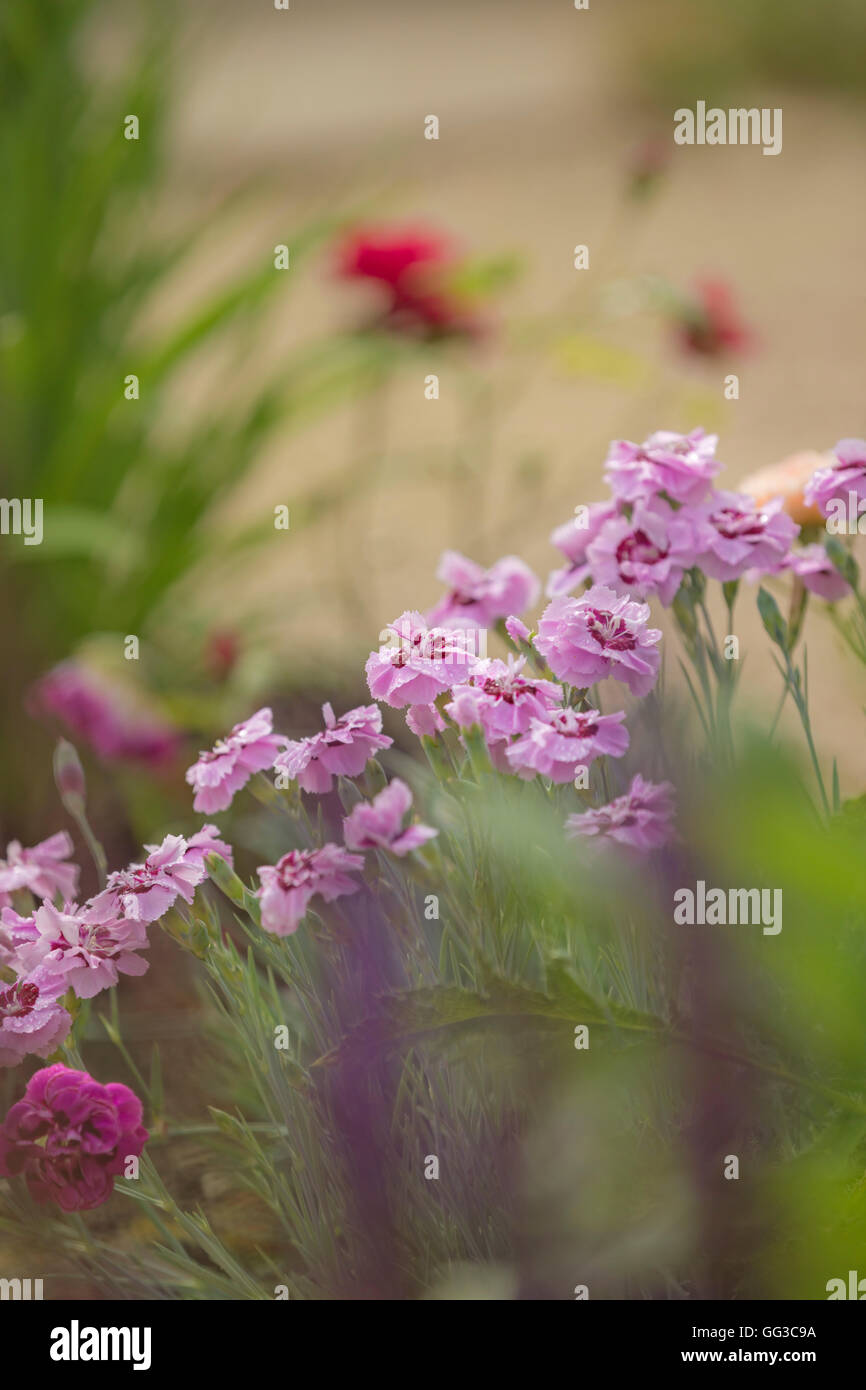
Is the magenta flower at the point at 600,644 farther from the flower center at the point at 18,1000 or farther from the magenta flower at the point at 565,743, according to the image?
the flower center at the point at 18,1000

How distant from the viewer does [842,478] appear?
564mm

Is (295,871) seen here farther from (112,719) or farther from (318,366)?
(318,366)

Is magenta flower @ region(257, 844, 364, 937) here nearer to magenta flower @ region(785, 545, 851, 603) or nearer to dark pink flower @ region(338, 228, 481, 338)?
magenta flower @ region(785, 545, 851, 603)

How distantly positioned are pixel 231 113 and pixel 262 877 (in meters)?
6.20

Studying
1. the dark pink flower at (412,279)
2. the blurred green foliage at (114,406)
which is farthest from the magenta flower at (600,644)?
the dark pink flower at (412,279)

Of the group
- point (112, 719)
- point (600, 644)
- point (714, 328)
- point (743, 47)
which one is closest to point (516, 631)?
point (600, 644)

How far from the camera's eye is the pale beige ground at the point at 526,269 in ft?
6.02

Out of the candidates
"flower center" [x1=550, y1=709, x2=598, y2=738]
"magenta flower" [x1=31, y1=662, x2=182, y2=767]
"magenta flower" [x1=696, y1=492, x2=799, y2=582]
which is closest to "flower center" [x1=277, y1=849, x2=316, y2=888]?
"flower center" [x1=550, y1=709, x2=598, y2=738]

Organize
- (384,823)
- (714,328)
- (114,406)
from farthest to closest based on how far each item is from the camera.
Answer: (714,328)
(114,406)
(384,823)

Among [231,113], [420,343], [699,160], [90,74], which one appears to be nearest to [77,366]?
[420,343]

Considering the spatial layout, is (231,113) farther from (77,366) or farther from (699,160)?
(77,366)

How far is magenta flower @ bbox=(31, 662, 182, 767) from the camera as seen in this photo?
1.02 metres

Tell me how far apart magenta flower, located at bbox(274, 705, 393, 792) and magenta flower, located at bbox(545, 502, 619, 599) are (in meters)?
0.13

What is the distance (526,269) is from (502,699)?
1068 millimetres
